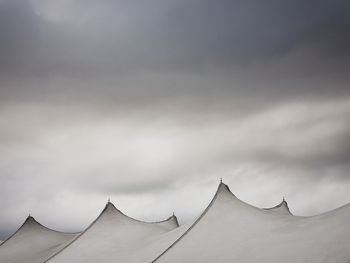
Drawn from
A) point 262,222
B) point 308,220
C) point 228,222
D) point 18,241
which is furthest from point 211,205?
point 18,241

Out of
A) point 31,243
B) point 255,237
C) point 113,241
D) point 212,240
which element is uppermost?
point 31,243

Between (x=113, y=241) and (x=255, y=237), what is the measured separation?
8466mm

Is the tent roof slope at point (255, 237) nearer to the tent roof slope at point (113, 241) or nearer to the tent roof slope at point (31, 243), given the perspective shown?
the tent roof slope at point (113, 241)

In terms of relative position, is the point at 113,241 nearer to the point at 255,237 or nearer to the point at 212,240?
the point at 212,240

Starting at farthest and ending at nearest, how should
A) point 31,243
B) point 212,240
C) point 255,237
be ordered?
point 31,243
point 212,240
point 255,237

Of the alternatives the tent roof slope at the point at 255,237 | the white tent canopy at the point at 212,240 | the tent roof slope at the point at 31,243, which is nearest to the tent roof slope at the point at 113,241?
Answer: the white tent canopy at the point at 212,240

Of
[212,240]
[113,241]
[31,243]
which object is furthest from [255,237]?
[31,243]

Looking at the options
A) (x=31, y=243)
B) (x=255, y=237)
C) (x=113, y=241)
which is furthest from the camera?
(x=31, y=243)

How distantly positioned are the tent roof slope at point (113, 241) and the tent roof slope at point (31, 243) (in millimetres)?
1794

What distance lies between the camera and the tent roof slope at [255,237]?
52.4ft

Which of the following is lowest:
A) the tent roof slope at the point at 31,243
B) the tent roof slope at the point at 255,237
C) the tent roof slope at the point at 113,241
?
the tent roof slope at the point at 255,237

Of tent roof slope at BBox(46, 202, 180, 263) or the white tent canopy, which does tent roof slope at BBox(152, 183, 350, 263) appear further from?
tent roof slope at BBox(46, 202, 180, 263)

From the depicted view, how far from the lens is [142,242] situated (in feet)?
79.3

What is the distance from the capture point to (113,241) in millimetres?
24859
